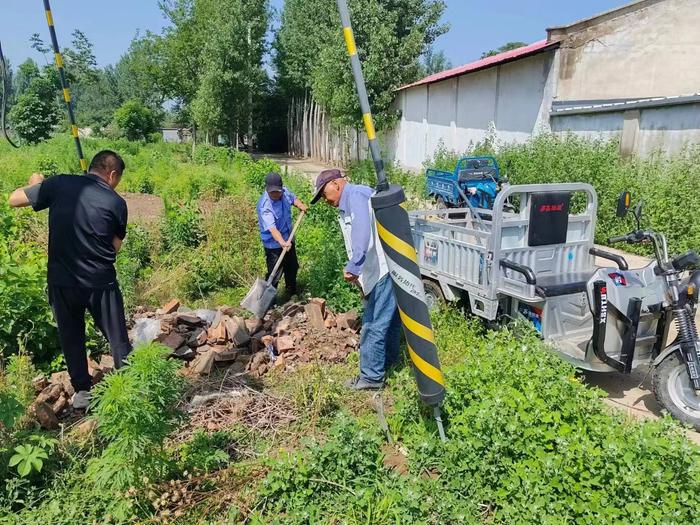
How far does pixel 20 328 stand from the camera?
177 inches

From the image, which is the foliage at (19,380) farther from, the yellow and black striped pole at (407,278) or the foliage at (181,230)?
the foliage at (181,230)

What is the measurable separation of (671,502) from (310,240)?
5.87 metres

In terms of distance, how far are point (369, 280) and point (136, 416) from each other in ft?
7.57

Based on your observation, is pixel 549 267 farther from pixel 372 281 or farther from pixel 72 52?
pixel 72 52

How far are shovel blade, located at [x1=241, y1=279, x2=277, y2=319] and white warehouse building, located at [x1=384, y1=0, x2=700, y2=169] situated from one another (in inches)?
331

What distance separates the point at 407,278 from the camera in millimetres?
3119

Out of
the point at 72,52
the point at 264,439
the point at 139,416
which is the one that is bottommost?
the point at 264,439

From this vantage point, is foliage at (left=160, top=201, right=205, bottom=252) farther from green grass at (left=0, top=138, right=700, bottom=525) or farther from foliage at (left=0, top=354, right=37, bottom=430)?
foliage at (left=0, top=354, right=37, bottom=430)

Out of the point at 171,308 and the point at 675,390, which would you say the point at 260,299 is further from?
the point at 675,390

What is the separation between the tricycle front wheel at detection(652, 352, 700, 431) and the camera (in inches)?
157

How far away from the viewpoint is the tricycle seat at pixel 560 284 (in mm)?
4461

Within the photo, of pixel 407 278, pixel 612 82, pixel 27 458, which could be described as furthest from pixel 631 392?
pixel 612 82

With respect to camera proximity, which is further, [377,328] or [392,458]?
[377,328]

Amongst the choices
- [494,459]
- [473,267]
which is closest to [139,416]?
[494,459]
